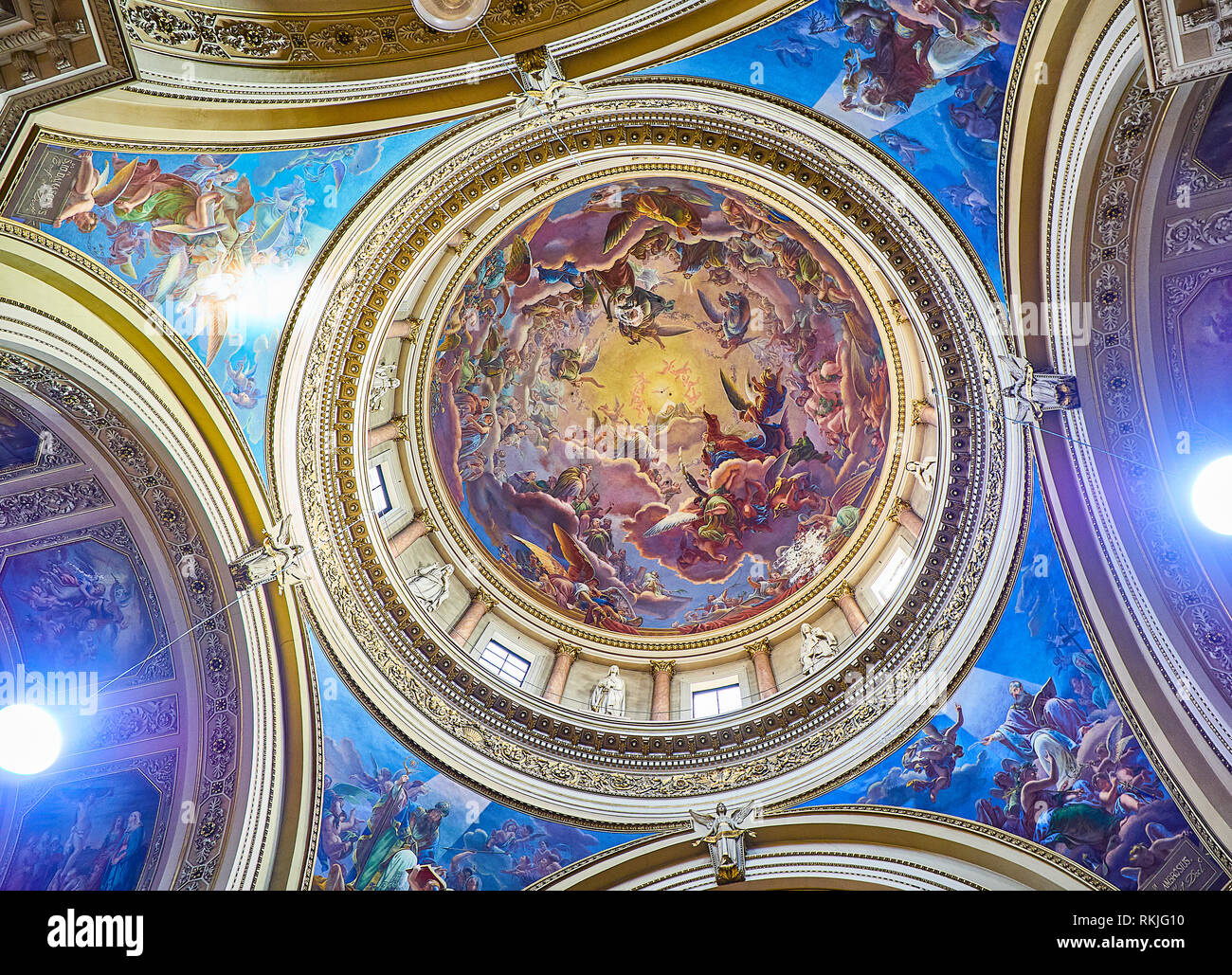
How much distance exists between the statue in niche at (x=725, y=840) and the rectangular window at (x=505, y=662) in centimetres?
456

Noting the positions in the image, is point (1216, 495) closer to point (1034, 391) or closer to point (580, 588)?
point (1034, 391)

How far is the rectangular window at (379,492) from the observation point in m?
15.9

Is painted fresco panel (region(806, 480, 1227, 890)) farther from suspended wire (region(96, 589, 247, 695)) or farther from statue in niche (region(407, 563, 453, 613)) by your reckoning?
suspended wire (region(96, 589, 247, 695))

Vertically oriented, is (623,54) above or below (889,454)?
above

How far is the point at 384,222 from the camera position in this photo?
12.5 m

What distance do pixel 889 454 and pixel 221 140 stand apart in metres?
12.1

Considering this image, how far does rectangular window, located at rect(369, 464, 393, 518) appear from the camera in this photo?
1593cm

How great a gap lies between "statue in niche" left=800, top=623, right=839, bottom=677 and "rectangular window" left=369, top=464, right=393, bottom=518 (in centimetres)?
792

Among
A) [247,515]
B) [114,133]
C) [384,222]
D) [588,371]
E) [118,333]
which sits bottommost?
[247,515]

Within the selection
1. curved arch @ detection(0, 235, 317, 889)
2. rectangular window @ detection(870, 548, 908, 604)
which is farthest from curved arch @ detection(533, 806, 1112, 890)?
curved arch @ detection(0, 235, 317, 889)

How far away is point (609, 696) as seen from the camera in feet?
53.8

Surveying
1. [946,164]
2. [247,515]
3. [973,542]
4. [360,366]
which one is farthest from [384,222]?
[973,542]

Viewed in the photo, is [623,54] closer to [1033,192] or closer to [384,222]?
[384,222]
